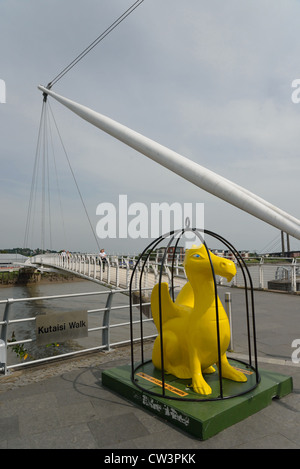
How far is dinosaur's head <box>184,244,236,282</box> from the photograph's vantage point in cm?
379

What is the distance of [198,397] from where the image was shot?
11.7 ft

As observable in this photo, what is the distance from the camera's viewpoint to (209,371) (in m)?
4.45

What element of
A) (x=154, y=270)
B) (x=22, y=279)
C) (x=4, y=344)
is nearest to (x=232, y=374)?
(x=4, y=344)

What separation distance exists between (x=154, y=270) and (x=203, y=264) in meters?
9.18

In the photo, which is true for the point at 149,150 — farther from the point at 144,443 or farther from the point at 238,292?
the point at 238,292

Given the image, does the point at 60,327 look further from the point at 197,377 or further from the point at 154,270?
the point at 154,270

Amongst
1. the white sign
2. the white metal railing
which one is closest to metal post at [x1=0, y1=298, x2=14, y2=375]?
the white sign

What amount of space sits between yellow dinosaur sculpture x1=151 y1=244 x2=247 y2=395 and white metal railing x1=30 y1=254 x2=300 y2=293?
19.6ft

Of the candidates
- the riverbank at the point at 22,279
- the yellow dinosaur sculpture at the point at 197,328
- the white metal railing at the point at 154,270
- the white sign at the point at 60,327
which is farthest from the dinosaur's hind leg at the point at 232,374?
the riverbank at the point at 22,279

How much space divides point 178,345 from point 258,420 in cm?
121

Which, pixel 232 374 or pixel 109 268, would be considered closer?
pixel 232 374

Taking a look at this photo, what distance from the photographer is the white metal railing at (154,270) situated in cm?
1332

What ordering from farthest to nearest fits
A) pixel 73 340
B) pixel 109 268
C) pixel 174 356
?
pixel 73 340 → pixel 109 268 → pixel 174 356
